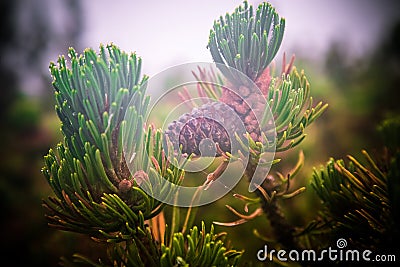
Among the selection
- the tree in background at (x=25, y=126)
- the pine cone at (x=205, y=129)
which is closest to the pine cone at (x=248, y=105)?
the pine cone at (x=205, y=129)

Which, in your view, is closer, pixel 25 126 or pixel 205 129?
pixel 205 129

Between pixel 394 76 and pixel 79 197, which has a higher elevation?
pixel 394 76

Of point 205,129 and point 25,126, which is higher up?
point 25,126

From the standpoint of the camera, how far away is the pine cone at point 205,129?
0.28 m

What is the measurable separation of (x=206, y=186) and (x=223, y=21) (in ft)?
0.57

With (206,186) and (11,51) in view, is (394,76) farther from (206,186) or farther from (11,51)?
(11,51)

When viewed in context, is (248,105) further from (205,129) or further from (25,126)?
(25,126)

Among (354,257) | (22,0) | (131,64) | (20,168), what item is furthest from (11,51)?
(354,257)

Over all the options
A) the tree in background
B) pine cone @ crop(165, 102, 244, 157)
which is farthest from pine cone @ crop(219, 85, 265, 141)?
the tree in background

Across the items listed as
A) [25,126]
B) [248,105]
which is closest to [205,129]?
[248,105]

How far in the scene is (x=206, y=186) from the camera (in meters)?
0.29

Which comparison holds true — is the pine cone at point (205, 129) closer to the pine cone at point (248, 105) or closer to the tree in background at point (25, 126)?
the pine cone at point (248, 105)

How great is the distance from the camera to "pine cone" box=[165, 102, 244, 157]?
0.28 m

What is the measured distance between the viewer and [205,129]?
282 millimetres
